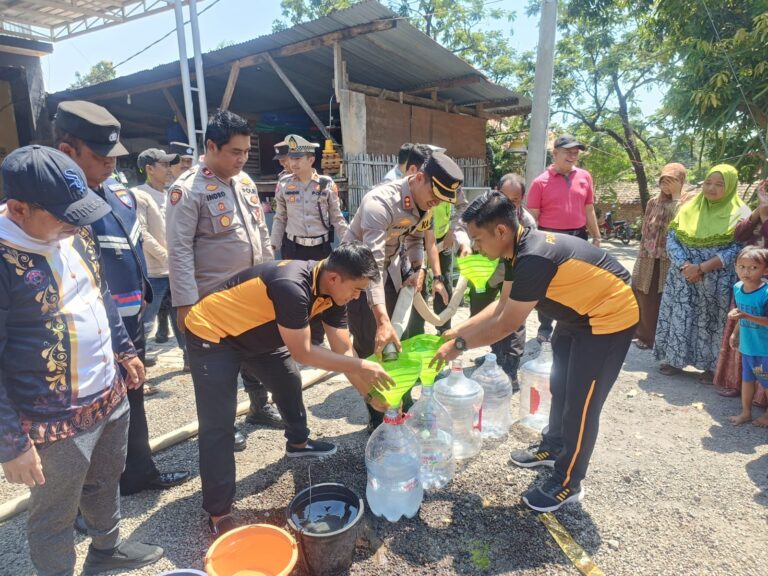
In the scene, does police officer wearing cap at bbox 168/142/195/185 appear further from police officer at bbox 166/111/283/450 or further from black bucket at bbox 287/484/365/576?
black bucket at bbox 287/484/365/576

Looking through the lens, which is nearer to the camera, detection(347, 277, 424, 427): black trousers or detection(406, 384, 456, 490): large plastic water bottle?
detection(406, 384, 456, 490): large plastic water bottle

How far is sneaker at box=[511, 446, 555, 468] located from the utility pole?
470 cm

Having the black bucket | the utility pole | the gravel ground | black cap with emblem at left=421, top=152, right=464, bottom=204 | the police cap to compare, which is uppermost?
the utility pole

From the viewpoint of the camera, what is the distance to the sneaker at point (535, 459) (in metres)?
3.20

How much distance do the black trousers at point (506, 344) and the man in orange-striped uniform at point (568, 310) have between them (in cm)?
145

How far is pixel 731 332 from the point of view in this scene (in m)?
4.18

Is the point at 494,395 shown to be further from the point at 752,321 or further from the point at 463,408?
the point at 752,321

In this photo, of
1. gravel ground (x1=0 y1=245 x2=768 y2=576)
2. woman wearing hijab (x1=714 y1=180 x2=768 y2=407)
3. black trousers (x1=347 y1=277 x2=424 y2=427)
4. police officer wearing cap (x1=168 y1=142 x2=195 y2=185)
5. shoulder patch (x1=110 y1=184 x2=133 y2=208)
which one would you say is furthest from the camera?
police officer wearing cap (x1=168 y1=142 x2=195 y2=185)

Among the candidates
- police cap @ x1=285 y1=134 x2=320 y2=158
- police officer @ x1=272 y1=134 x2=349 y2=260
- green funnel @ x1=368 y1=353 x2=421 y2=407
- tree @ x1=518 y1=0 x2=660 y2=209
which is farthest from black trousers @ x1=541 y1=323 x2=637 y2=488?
tree @ x1=518 y1=0 x2=660 y2=209

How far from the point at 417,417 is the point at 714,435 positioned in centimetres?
247

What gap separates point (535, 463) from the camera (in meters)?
3.20

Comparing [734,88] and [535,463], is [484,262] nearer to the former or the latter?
[535,463]

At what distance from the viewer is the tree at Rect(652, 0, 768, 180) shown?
654cm

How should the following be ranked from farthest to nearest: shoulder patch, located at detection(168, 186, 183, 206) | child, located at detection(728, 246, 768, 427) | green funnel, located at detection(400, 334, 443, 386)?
child, located at detection(728, 246, 768, 427) < shoulder patch, located at detection(168, 186, 183, 206) < green funnel, located at detection(400, 334, 443, 386)
